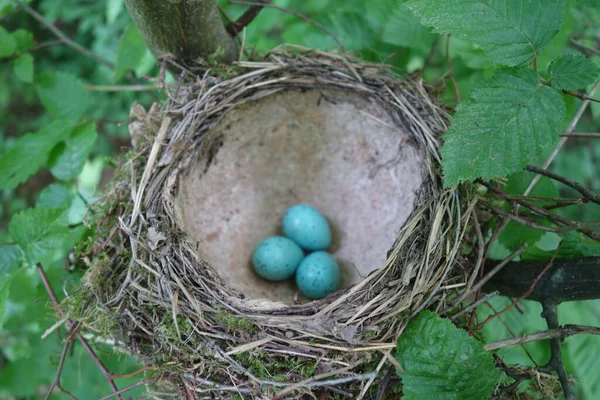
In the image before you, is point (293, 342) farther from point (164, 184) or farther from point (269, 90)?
point (269, 90)

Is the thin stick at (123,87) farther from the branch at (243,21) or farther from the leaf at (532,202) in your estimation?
the leaf at (532,202)

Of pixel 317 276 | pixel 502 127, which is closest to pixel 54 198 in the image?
pixel 317 276

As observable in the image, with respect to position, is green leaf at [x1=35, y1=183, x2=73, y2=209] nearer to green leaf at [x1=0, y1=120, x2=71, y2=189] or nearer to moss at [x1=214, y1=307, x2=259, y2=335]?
green leaf at [x1=0, y1=120, x2=71, y2=189]

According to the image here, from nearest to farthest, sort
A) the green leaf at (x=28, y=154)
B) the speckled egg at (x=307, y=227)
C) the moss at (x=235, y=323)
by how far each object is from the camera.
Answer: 1. the moss at (x=235, y=323)
2. the green leaf at (x=28, y=154)
3. the speckled egg at (x=307, y=227)

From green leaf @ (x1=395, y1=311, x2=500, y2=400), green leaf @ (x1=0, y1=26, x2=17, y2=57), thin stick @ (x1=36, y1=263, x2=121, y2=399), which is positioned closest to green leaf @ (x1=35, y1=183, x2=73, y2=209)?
thin stick @ (x1=36, y1=263, x2=121, y2=399)

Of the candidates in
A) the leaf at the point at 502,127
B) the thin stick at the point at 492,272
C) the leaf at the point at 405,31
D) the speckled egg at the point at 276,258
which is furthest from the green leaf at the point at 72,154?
the thin stick at the point at 492,272

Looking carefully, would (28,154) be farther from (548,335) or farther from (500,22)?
(548,335)

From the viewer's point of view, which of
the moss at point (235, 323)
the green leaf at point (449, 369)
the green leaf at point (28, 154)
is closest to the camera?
the green leaf at point (449, 369)
